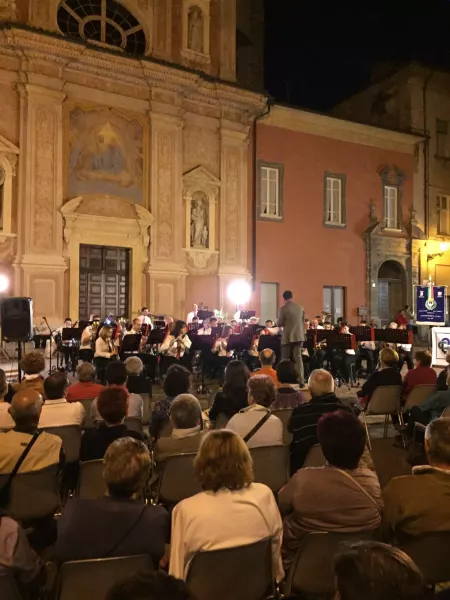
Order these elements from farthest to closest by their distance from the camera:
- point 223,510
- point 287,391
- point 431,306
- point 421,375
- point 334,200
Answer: point 334,200 < point 431,306 < point 421,375 < point 287,391 < point 223,510

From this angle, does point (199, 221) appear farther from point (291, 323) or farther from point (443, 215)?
point (443, 215)

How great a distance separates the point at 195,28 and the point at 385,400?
52.8 ft

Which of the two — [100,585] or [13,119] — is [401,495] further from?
[13,119]

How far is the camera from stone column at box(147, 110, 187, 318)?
17656mm

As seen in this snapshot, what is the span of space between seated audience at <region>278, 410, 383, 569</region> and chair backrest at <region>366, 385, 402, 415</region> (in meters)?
3.96

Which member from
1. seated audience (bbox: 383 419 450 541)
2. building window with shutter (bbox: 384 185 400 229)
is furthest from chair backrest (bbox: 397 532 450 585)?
building window with shutter (bbox: 384 185 400 229)

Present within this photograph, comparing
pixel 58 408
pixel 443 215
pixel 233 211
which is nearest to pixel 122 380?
pixel 58 408

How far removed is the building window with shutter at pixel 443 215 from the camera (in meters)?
24.2

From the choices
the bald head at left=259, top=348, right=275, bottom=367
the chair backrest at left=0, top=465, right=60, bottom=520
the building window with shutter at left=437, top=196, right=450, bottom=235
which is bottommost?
the chair backrest at left=0, top=465, right=60, bottom=520

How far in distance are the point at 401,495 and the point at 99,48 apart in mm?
16440

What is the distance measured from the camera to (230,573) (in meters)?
2.58

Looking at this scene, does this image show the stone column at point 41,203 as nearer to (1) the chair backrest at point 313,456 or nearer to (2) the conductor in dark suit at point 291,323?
(2) the conductor in dark suit at point 291,323

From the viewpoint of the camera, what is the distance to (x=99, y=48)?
16.3 metres

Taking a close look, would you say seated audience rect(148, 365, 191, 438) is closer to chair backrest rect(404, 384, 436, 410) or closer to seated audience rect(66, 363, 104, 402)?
seated audience rect(66, 363, 104, 402)
